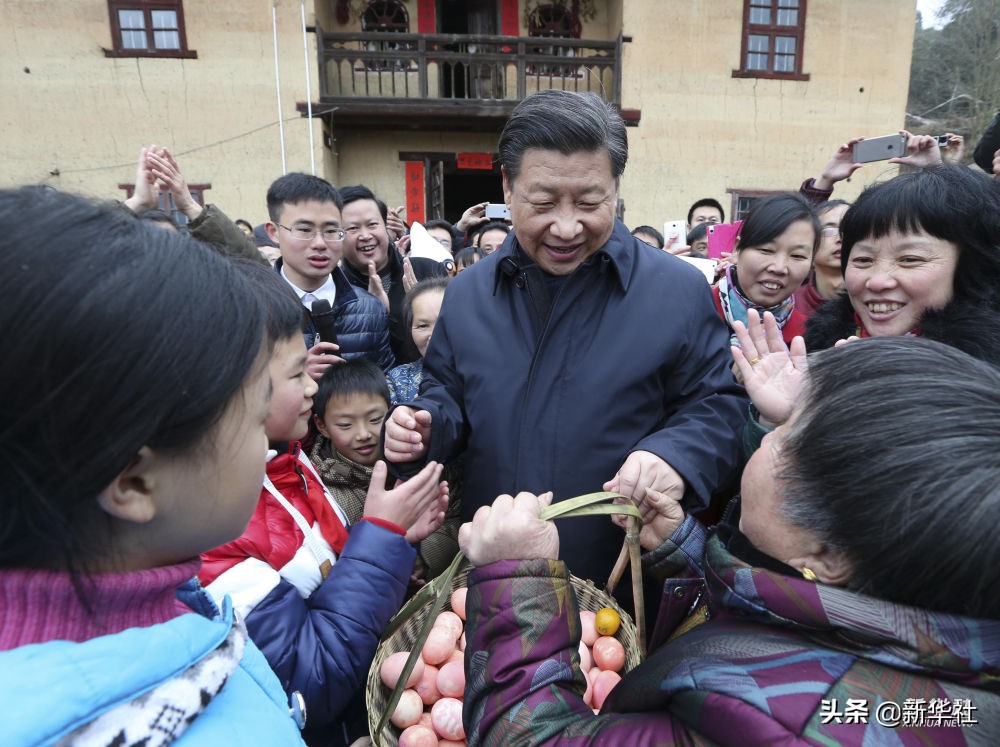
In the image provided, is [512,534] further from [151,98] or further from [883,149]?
[151,98]

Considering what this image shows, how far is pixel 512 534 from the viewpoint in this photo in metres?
1.02

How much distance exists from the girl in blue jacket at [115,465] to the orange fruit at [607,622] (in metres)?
0.88

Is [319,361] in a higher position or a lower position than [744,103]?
lower

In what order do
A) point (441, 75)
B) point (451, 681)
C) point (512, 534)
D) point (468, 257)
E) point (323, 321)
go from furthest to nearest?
point (441, 75)
point (468, 257)
point (323, 321)
point (451, 681)
point (512, 534)

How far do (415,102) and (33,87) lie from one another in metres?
6.22

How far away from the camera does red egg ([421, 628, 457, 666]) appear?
4.79 feet

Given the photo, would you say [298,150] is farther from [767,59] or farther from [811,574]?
[811,574]

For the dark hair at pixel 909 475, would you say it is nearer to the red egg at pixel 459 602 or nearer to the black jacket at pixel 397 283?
the red egg at pixel 459 602

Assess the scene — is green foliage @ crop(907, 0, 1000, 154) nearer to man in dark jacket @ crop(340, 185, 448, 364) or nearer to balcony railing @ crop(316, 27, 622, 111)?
balcony railing @ crop(316, 27, 622, 111)

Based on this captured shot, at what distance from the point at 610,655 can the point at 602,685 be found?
0.23 ft

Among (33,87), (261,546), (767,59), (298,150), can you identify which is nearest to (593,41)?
(767,59)

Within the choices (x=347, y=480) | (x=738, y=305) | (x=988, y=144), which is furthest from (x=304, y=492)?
(x=988, y=144)

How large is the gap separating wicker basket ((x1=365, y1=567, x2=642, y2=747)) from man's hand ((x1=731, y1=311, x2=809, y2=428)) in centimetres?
63

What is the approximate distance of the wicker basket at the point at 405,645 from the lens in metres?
1.28
